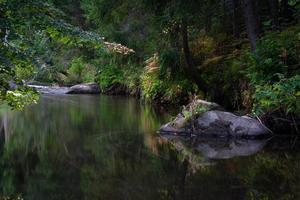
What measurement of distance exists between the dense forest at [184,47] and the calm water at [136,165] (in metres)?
1.07

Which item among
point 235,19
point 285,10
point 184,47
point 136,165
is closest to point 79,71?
point 235,19

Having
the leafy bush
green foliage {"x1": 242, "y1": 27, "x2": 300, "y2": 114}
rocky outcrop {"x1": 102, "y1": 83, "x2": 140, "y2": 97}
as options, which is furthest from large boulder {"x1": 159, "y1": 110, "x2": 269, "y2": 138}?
the leafy bush

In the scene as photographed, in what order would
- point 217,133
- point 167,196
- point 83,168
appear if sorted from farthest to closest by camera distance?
point 217,133 → point 83,168 → point 167,196

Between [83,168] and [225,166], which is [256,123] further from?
[83,168]

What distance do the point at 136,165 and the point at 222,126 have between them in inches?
117

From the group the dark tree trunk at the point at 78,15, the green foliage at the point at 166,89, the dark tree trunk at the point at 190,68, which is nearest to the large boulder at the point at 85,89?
the green foliage at the point at 166,89

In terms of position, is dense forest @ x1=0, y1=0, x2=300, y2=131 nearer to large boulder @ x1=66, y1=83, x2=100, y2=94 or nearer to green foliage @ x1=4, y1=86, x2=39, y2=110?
green foliage @ x1=4, y1=86, x2=39, y2=110

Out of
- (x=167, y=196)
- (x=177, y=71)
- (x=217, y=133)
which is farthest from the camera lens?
(x=177, y=71)

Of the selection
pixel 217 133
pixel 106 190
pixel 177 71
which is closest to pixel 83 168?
pixel 106 190

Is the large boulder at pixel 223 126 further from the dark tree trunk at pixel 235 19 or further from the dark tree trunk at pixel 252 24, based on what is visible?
the dark tree trunk at pixel 235 19

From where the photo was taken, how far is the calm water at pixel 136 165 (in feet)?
19.1

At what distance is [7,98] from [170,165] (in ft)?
8.92

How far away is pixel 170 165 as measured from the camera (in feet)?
24.1

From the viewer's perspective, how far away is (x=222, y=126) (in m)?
9.73
